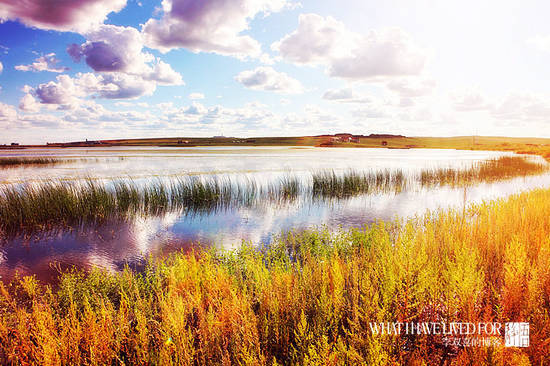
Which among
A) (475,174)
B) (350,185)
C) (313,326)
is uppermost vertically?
(475,174)

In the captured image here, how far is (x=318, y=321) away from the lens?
13.6 ft

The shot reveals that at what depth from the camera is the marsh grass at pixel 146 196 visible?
45.0ft

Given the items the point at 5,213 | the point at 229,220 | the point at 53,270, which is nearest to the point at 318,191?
the point at 229,220

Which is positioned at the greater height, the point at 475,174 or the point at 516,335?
the point at 475,174

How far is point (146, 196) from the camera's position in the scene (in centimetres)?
1689

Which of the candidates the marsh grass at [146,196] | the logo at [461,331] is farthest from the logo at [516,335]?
the marsh grass at [146,196]

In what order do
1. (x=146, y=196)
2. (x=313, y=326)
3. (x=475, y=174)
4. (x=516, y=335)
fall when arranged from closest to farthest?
(x=516, y=335)
(x=313, y=326)
(x=146, y=196)
(x=475, y=174)

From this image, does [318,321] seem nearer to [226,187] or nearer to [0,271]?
[0,271]

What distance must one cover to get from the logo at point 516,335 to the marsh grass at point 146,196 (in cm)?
1457

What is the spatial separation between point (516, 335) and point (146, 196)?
1682 centimetres

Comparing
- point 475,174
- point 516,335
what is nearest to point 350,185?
point 475,174

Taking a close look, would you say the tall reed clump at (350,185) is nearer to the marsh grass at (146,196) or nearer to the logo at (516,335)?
the marsh grass at (146,196)

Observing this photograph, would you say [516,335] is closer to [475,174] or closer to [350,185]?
[350,185]

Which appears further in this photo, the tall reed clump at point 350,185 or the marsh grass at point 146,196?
the tall reed clump at point 350,185
